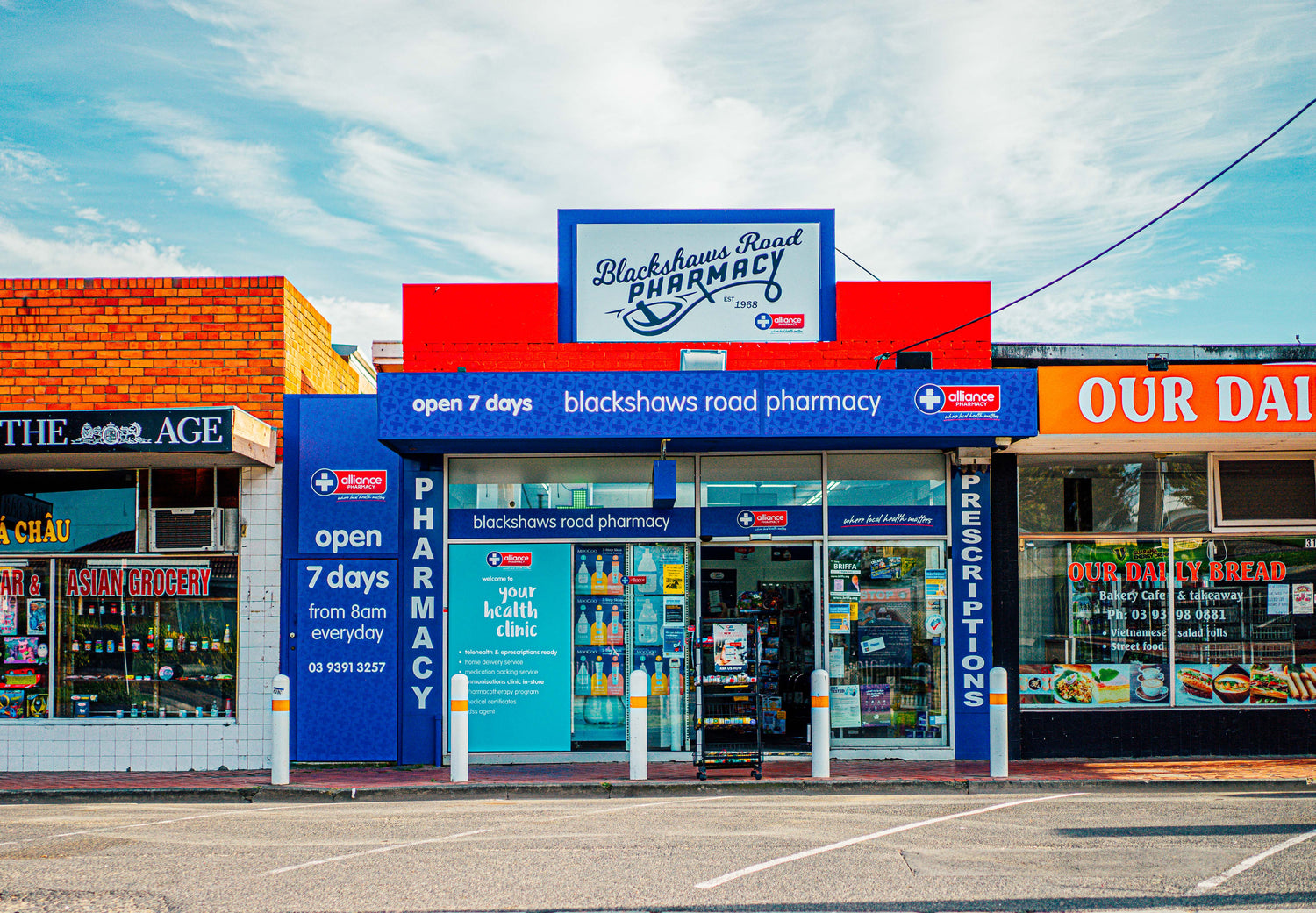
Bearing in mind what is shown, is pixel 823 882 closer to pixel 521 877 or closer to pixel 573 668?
pixel 521 877

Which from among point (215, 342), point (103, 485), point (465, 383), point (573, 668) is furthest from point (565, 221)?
point (103, 485)

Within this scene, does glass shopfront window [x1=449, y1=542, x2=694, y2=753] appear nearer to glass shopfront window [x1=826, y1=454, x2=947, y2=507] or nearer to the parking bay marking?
glass shopfront window [x1=826, y1=454, x2=947, y2=507]

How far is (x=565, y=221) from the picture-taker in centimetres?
1277

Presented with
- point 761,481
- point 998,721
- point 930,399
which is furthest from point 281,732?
point 930,399

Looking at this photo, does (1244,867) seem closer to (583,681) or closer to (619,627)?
(619,627)

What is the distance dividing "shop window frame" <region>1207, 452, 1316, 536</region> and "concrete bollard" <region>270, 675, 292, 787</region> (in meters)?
10.6

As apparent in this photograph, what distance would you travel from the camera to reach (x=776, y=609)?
12.4 meters

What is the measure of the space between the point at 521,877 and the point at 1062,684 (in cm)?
783

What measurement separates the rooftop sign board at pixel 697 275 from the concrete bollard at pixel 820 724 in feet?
13.4

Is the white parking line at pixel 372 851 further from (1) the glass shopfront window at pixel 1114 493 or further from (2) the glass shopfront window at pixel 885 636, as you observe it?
(1) the glass shopfront window at pixel 1114 493

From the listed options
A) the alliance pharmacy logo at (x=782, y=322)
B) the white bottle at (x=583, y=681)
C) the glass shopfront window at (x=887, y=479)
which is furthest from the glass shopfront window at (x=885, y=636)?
the white bottle at (x=583, y=681)

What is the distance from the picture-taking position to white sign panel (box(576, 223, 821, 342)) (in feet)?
41.5

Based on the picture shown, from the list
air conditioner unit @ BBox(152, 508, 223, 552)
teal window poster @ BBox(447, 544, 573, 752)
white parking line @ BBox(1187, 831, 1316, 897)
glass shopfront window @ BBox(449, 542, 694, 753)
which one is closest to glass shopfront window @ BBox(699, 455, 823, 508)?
glass shopfront window @ BBox(449, 542, 694, 753)

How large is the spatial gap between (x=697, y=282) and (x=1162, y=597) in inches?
261
